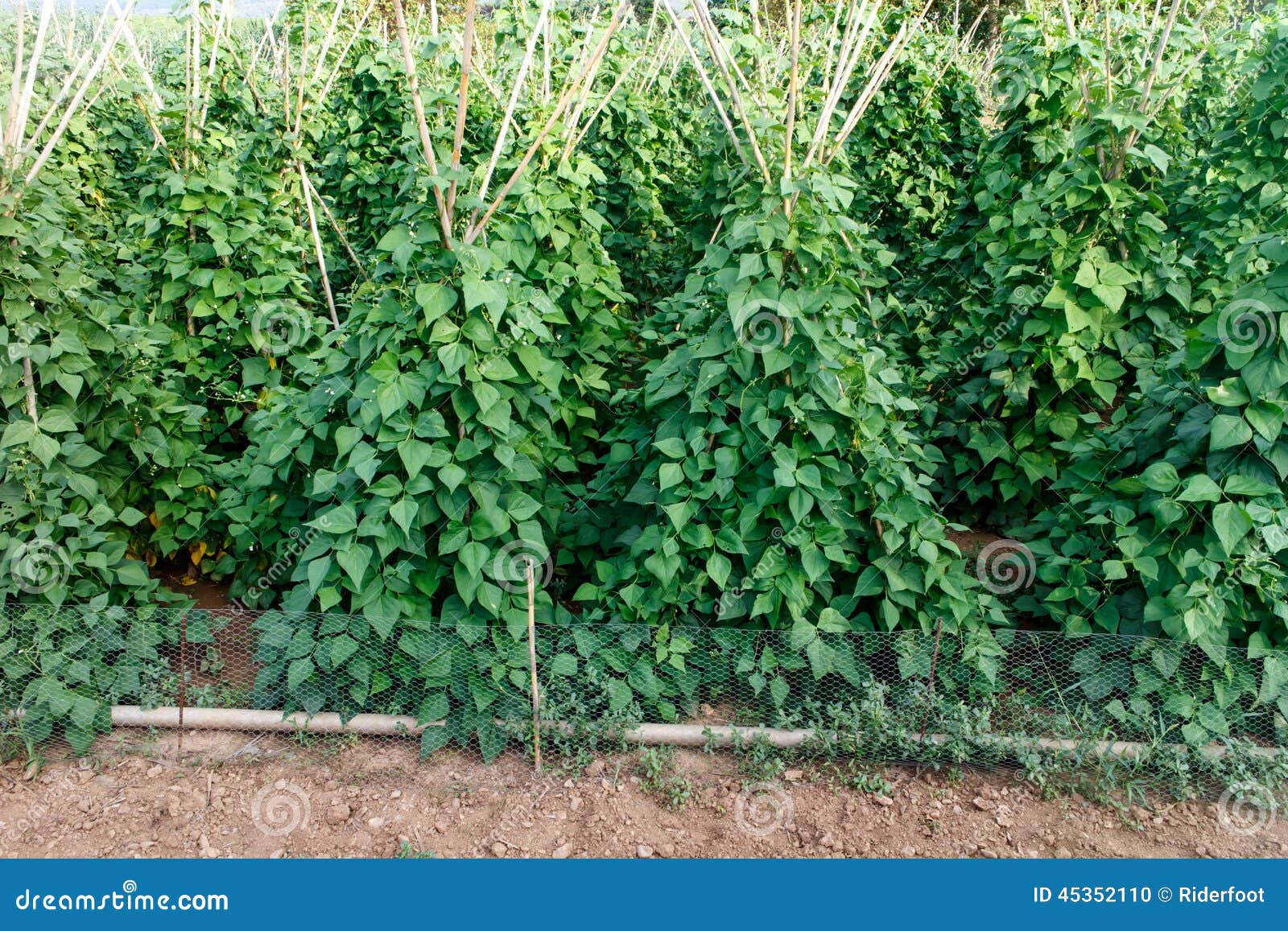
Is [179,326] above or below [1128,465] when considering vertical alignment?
above

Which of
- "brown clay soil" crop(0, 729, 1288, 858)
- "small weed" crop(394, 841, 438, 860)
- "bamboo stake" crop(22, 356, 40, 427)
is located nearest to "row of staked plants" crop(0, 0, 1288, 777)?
"bamboo stake" crop(22, 356, 40, 427)

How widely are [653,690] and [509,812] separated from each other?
26.6 inches

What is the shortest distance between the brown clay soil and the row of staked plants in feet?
0.64

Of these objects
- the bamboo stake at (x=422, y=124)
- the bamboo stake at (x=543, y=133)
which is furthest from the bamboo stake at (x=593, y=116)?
the bamboo stake at (x=422, y=124)

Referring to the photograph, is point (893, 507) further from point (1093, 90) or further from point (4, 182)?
point (4, 182)

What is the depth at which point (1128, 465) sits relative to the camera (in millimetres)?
3982

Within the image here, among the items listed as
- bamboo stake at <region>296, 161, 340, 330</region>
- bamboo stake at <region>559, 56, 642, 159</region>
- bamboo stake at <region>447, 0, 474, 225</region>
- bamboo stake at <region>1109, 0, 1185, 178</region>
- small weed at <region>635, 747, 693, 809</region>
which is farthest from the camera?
bamboo stake at <region>296, 161, 340, 330</region>

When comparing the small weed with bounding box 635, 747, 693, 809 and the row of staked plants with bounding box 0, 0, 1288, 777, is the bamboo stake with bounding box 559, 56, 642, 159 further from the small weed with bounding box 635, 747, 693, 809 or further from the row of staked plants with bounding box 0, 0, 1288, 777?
the small weed with bounding box 635, 747, 693, 809

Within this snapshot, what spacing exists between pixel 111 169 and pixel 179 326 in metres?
3.64

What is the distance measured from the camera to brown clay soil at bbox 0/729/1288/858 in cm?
318

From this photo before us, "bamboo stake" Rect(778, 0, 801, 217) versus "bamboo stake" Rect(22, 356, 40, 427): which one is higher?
"bamboo stake" Rect(778, 0, 801, 217)

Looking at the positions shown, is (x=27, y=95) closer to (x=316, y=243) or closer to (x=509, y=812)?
(x=316, y=243)

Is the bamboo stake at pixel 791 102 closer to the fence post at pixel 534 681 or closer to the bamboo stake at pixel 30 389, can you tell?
the fence post at pixel 534 681

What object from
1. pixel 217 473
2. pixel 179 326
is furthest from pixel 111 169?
pixel 217 473
